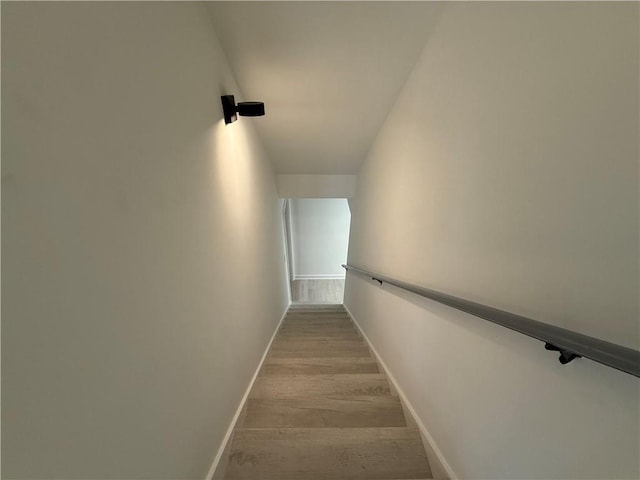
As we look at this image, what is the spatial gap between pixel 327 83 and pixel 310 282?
5.86 meters

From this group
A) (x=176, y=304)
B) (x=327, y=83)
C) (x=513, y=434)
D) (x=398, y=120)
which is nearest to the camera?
(x=513, y=434)

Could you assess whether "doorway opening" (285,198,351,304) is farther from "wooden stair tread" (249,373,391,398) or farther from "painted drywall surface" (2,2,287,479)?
"painted drywall surface" (2,2,287,479)

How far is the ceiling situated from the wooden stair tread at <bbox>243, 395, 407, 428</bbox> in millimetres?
2184

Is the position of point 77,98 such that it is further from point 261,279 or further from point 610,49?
point 261,279

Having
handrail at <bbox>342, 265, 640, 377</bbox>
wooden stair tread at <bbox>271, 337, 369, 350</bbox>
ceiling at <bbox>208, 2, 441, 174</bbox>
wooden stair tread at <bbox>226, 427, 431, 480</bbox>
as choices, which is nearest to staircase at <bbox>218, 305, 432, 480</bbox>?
wooden stair tread at <bbox>226, 427, 431, 480</bbox>

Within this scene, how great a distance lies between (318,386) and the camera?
5.86ft

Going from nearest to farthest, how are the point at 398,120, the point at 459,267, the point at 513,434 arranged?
the point at 513,434, the point at 459,267, the point at 398,120

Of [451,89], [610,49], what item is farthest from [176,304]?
[451,89]

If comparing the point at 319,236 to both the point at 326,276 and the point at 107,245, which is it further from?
the point at 107,245

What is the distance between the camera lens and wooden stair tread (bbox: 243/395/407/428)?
1526mm

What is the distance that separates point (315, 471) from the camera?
1207 mm

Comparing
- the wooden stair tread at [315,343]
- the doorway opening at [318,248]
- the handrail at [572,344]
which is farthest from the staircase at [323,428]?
the doorway opening at [318,248]

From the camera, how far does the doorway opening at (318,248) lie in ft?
22.2

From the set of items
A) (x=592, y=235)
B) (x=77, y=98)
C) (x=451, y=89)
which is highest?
(x=451, y=89)
